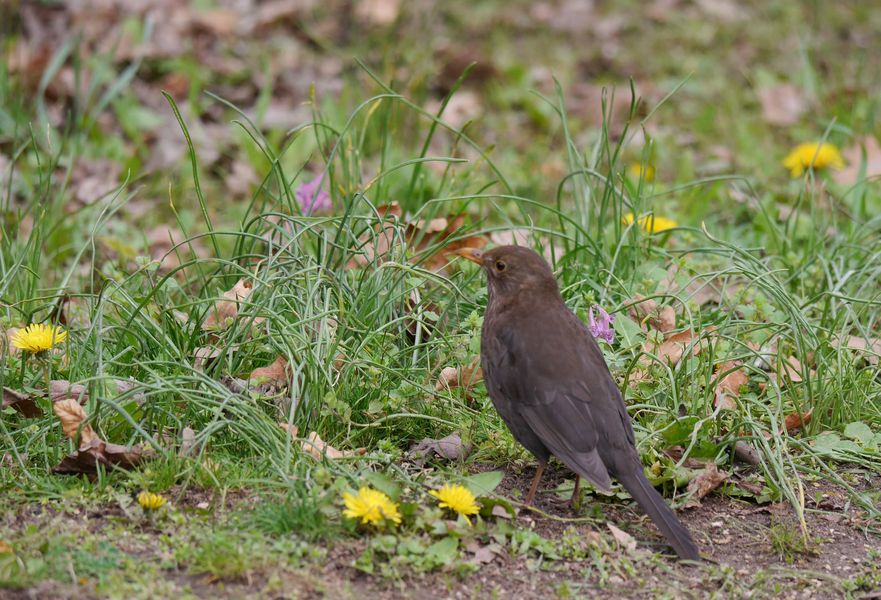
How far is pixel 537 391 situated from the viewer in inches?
151

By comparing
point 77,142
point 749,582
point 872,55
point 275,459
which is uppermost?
point 872,55

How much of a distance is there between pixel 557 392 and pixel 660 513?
0.54 metres

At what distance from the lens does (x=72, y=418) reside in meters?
3.71

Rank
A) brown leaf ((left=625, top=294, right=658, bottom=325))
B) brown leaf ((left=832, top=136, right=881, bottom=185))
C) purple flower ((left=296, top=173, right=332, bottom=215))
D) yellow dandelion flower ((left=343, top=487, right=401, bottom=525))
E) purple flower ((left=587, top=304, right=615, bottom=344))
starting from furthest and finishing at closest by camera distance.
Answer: brown leaf ((left=832, top=136, right=881, bottom=185)) < purple flower ((left=296, top=173, right=332, bottom=215)) < brown leaf ((left=625, top=294, right=658, bottom=325)) < purple flower ((left=587, top=304, right=615, bottom=344)) < yellow dandelion flower ((left=343, top=487, right=401, bottom=525))

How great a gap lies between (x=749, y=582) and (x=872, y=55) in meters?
6.24

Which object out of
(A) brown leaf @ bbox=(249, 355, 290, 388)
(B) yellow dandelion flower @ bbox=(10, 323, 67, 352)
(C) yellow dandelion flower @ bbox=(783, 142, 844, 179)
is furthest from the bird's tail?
(C) yellow dandelion flower @ bbox=(783, 142, 844, 179)

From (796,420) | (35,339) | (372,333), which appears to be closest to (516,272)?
(372,333)

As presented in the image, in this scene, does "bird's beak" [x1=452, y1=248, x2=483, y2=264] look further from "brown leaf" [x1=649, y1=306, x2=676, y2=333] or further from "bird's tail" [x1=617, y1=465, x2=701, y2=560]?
"bird's tail" [x1=617, y1=465, x2=701, y2=560]

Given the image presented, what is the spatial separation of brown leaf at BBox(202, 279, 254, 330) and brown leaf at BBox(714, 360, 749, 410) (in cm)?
182

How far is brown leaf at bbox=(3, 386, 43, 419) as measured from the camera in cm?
387

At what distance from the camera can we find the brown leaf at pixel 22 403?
387cm

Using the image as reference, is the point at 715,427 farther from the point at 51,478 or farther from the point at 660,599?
the point at 51,478

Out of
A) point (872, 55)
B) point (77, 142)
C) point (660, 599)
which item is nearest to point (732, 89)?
point (872, 55)

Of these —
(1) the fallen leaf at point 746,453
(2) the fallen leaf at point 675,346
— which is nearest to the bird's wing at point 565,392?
(2) the fallen leaf at point 675,346
